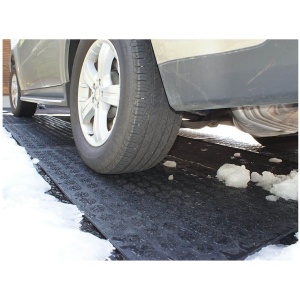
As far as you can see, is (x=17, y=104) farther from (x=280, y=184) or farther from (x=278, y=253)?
(x=278, y=253)

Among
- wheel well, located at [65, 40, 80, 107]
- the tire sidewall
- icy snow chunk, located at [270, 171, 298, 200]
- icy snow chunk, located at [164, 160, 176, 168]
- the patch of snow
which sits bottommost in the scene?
the patch of snow

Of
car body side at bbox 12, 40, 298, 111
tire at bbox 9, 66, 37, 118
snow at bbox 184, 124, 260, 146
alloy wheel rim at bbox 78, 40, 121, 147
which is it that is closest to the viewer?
car body side at bbox 12, 40, 298, 111

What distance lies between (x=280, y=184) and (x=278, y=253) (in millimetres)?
615

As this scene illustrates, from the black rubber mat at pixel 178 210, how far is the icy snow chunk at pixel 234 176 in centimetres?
5

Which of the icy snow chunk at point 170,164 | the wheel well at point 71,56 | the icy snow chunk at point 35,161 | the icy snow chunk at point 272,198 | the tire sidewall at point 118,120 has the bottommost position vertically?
the icy snow chunk at point 272,198

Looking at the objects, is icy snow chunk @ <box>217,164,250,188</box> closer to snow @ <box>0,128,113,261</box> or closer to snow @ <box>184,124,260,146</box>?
snow @ <box>0,128,113,261</box>

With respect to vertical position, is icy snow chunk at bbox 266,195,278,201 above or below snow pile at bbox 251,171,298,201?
below

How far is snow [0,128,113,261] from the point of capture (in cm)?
101

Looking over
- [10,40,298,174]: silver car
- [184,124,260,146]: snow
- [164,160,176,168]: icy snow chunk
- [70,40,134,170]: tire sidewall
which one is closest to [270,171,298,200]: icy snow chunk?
[10,40,298,174]: silver car

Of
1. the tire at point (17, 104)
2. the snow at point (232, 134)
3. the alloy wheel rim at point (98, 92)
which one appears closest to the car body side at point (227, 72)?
the alloy wheel rim at point (98, 92)

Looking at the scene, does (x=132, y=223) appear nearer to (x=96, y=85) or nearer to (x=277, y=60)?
(x=277, y=60)

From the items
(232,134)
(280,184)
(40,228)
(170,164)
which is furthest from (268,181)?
(232,134)

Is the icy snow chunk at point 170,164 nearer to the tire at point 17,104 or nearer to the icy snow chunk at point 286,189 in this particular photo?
the icy snow chunk at point 286,189

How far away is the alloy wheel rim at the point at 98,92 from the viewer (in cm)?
164
